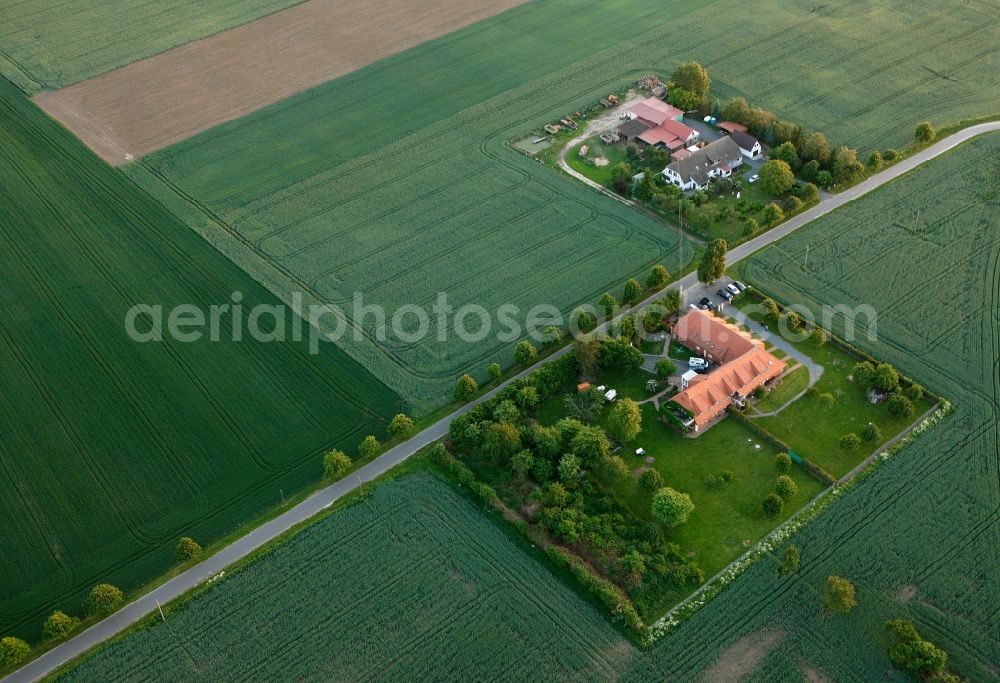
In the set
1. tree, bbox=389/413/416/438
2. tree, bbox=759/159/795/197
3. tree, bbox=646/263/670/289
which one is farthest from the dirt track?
tree, bbox=646/263/670/289

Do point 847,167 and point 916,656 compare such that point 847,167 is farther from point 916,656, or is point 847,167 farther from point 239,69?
point 239,69

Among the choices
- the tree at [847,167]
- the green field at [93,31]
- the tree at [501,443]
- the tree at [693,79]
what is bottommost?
the tree at [501,443]

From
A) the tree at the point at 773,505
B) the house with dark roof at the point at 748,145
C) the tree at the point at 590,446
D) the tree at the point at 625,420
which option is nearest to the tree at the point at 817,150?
the house with dark roof at the point at 748,145

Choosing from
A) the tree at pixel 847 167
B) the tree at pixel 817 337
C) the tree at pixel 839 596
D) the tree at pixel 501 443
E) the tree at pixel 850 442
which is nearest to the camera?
the tree at pixel 839 596

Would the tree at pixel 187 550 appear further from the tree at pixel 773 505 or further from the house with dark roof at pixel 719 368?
the tree at pixel 773 505

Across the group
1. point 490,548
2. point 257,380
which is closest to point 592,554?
point 490,548

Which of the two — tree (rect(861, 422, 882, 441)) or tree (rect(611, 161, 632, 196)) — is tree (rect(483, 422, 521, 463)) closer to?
tree (rect(861, 422, 882, 441))
